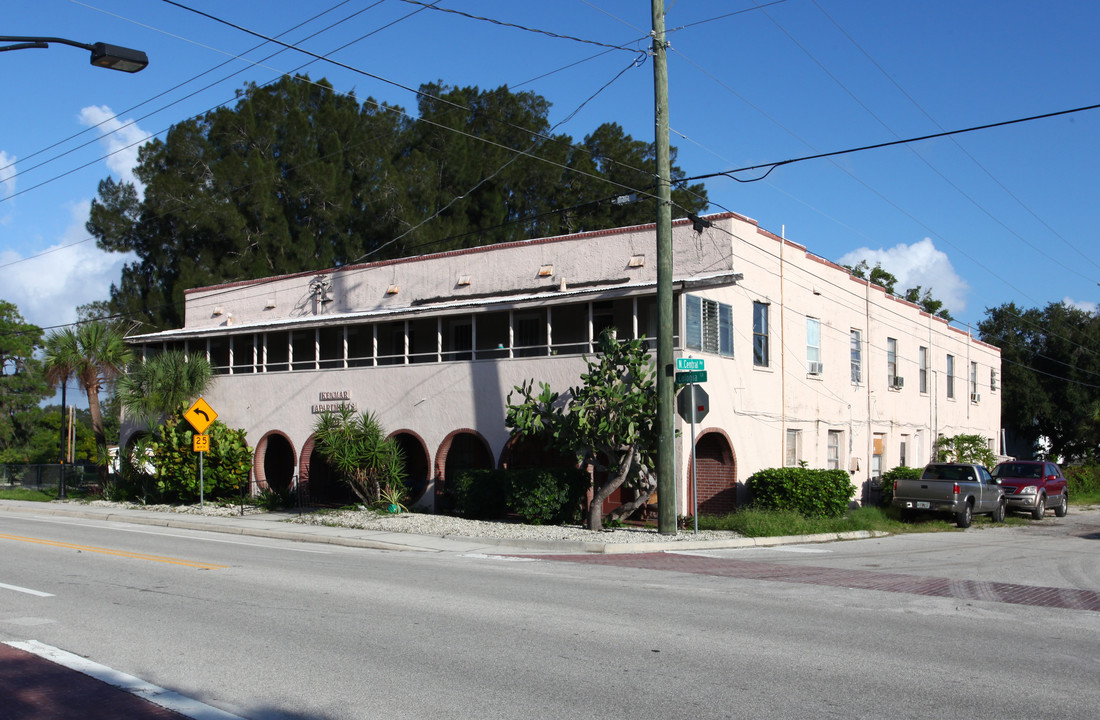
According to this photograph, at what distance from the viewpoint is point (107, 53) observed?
10914 millimetres

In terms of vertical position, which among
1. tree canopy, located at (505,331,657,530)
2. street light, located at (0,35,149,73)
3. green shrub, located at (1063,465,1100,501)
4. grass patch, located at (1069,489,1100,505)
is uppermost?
street light, located at (0,35,149,73)

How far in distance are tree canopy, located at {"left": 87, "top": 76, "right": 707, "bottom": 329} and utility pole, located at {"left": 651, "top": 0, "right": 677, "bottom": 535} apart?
24.4 meters

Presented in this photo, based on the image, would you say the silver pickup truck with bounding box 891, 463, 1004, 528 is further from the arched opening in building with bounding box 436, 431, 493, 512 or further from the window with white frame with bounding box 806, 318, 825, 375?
the arched opening in building with bounding box 436, 431, 493, 512

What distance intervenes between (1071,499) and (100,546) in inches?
1450

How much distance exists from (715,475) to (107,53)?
53.0ft

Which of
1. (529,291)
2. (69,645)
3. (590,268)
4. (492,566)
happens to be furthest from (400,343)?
(69,645)

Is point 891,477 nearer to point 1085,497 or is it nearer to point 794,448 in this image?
point 794,448

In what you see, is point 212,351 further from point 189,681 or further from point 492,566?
point 189,681

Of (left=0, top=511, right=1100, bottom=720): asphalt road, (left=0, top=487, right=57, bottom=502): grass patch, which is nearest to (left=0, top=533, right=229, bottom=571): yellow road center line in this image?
(left=0, top=511, right=1100, bottom=720): asphalt road

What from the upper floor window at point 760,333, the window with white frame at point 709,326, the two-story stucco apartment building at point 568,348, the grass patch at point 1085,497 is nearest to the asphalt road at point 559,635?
the window with white frame at point 709,326

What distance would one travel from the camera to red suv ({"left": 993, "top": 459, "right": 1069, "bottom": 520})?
26891mm

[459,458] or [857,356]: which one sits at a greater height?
[857,356]

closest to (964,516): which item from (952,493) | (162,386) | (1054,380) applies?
(952,493)

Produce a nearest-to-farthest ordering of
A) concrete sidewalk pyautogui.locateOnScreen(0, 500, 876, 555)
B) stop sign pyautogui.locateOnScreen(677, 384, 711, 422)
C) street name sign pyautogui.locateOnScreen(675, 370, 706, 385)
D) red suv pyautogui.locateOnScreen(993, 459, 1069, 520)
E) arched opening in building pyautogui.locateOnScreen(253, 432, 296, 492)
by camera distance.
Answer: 1. concrete sidewalk pyautogui.locateOnScreen(0, 500, 876, 555)
2. street name sign pyautogui.locateOnScreen(675, 370, 706, 385)
3. stop sign pyautogui.locateOnScreen(677, 384, 711, 422)
4. red suv pyautogui.locateOnScreen(993, 459, 1069, 520)
5. arched opening in building pyautogui.locateOnScreen(253, 432, 296, 492)
